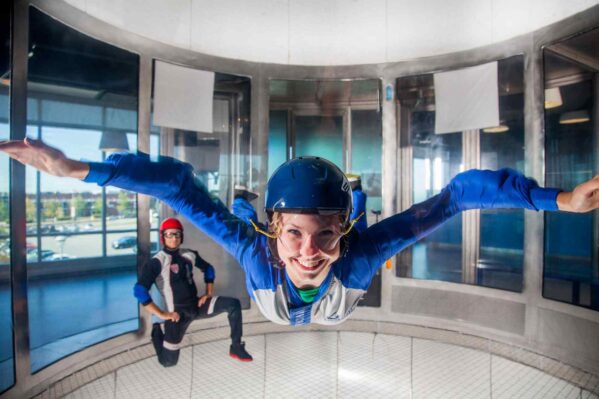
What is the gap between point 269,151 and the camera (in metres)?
1.62

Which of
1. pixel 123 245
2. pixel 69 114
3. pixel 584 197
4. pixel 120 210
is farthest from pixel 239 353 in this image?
pixel 584 197

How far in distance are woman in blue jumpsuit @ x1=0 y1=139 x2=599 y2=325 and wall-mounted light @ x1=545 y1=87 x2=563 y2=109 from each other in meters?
1.12

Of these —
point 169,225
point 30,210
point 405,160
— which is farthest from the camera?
point 405,160

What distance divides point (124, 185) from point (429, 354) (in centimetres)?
181

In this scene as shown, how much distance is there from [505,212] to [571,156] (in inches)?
17.3

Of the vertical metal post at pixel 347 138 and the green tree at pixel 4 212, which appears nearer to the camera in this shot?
the green tree at pixel 4 212

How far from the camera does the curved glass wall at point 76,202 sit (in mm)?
1329

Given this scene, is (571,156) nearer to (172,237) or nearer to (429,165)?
(429,165)

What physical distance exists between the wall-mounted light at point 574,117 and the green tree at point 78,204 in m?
2.32

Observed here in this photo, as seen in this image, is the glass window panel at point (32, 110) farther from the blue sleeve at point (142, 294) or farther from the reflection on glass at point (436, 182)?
the reflection on glass at point (436, 182)

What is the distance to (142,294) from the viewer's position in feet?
5.02

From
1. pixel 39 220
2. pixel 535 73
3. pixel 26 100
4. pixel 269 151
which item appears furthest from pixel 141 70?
pixel 535 73

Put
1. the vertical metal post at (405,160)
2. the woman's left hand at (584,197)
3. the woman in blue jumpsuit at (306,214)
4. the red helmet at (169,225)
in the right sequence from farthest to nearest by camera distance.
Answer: the vertical metal post at (405,160)
the red helmet at (169,225)
the woman in blue jumpsuit at (306,214)
the woman's left hand at (584,197)

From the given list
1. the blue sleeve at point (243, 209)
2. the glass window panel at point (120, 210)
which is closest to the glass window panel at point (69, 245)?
the glass window panel at point (120, 210)
